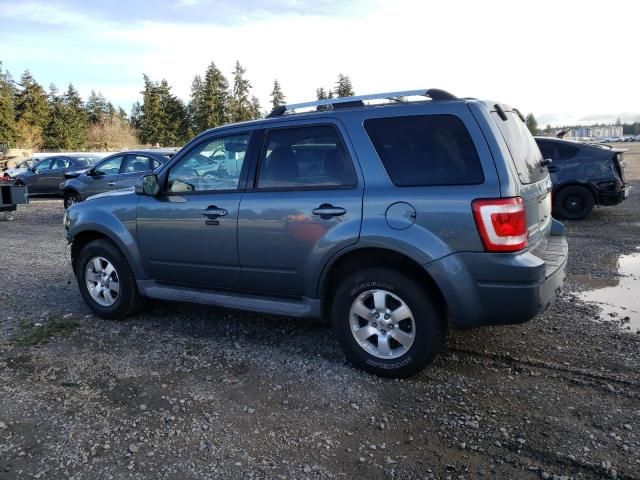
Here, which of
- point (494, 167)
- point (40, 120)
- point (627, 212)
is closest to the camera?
point (494, 167)

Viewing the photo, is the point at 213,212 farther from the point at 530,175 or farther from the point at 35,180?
the point at 35,180

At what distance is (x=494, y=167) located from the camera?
3.29 metres

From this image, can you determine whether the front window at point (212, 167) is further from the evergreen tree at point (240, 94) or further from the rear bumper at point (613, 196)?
the evergreen tree at point (240, 94)

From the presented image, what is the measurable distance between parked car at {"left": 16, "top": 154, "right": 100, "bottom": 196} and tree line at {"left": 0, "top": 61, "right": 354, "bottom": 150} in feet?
146

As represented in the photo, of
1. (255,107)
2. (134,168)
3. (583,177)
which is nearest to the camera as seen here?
(583,177)

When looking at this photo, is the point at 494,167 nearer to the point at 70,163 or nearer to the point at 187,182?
the point at 187,182

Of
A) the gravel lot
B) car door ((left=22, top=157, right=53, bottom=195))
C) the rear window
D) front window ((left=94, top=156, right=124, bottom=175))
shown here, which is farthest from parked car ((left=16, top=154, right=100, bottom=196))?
the rear window

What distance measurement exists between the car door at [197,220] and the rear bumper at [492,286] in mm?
1749

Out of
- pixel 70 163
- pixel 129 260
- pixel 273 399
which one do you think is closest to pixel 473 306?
pixel 273 399

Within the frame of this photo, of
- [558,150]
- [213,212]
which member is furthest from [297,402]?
[558,150]

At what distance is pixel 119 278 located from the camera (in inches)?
197

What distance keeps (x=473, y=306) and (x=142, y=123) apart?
70404 millimetres

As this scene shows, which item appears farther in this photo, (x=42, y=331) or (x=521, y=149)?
(x=42, y=331)

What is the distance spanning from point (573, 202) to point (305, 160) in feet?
26.9
